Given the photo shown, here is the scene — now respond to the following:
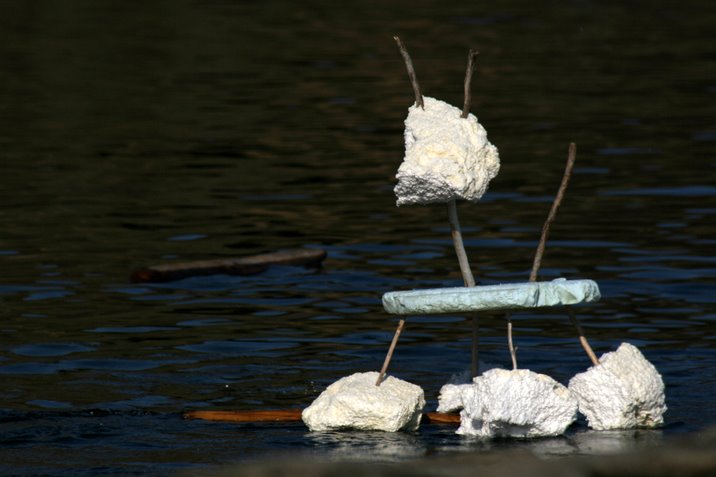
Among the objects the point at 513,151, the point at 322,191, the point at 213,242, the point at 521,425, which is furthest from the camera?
the point at 513,151

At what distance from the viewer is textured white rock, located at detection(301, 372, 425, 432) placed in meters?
9.51

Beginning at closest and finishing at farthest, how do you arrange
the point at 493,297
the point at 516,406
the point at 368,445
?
the point at 493,297, the point at 516,406, the point at 368,445

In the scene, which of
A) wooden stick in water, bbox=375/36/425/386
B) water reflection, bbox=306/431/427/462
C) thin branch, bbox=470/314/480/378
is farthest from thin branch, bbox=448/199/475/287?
water reflection, bbox=306/431/427/462

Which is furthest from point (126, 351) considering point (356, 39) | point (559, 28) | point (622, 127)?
point (559, 28)

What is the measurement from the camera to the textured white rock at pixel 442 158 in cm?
931

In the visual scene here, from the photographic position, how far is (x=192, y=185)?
21.7 metres

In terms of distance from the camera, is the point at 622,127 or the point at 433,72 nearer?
the point at 622,127

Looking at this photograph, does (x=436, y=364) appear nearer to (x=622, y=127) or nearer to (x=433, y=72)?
→ (x=622, y=127)

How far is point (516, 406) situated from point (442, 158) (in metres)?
1.52

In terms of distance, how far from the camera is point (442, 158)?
30.6ft

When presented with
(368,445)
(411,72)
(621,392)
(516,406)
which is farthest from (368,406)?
(411,72)

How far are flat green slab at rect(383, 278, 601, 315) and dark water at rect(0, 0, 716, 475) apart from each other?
33.1 inches

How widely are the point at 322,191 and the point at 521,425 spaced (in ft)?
39.0

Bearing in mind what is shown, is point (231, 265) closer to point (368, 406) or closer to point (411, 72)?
point (368, 406)
